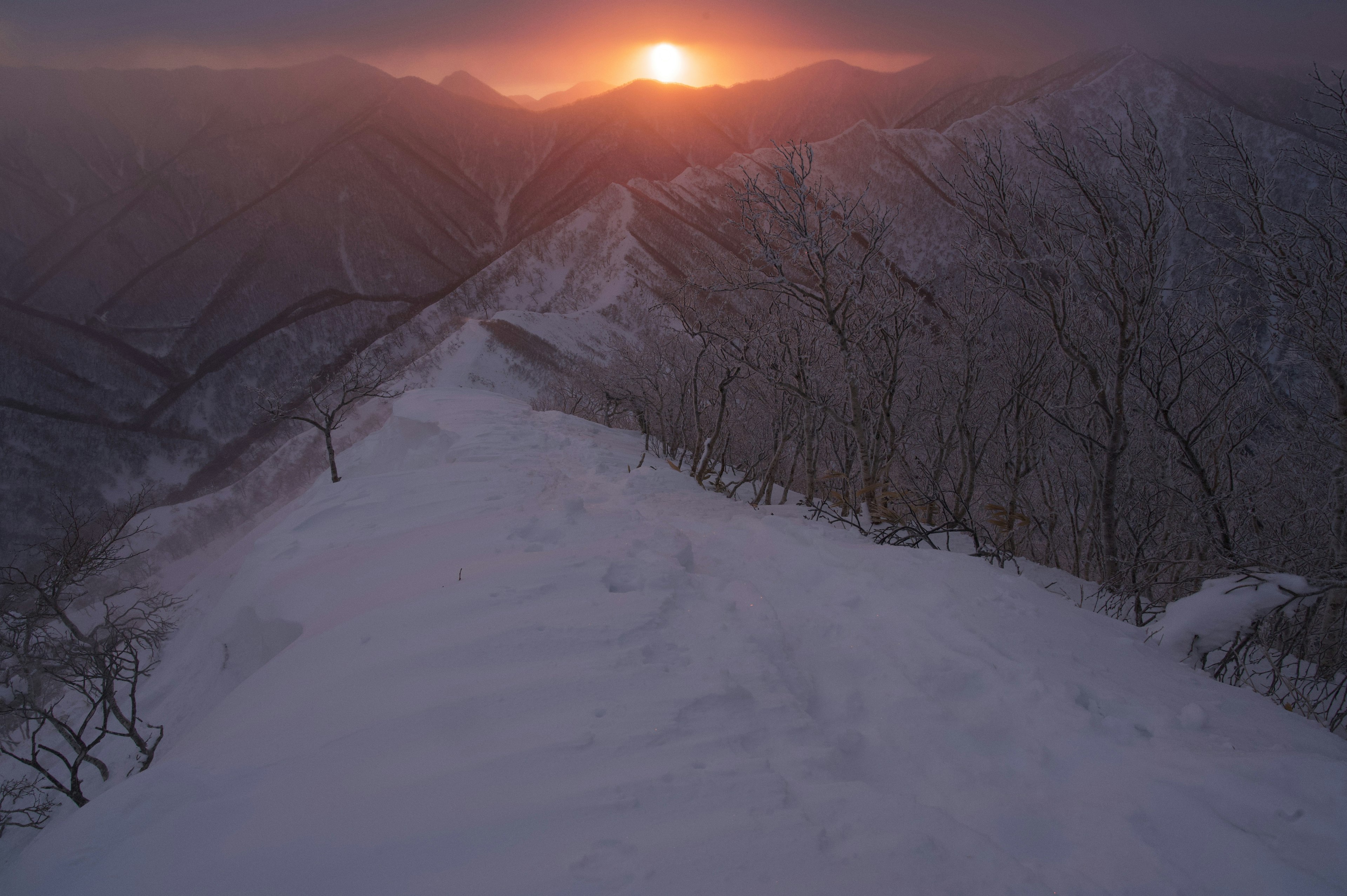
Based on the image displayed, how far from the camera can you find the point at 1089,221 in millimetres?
7082

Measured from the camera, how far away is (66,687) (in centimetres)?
1777

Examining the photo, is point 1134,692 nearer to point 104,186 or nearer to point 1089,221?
point 1089,221

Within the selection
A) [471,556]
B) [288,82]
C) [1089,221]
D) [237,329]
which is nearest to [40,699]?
[471,556]

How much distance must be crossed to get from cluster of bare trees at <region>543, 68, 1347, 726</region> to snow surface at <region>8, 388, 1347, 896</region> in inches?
66.8

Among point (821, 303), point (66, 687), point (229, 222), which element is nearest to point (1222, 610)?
point (821, 303)

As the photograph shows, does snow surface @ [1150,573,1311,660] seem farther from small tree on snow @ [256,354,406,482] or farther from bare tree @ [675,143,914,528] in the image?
small tree on snow @ [256,354,406,482]

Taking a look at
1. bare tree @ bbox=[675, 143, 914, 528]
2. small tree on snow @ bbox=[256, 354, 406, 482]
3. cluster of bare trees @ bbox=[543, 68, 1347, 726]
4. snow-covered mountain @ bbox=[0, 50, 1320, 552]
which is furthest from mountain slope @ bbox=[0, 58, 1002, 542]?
cluster of bare trees @ bbox=[543, 68, 1347, 726]

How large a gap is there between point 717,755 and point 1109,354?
7.92 m

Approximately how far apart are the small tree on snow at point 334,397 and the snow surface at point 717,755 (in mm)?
8202

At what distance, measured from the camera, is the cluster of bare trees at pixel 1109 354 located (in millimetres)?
5602

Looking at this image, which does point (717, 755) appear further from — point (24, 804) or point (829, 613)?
point (24, 804)

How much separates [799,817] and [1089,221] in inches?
294

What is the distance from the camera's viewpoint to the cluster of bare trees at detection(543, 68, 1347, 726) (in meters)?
5.60

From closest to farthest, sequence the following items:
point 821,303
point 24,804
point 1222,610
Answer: point 1222,610
point 821,303
point 24,804
